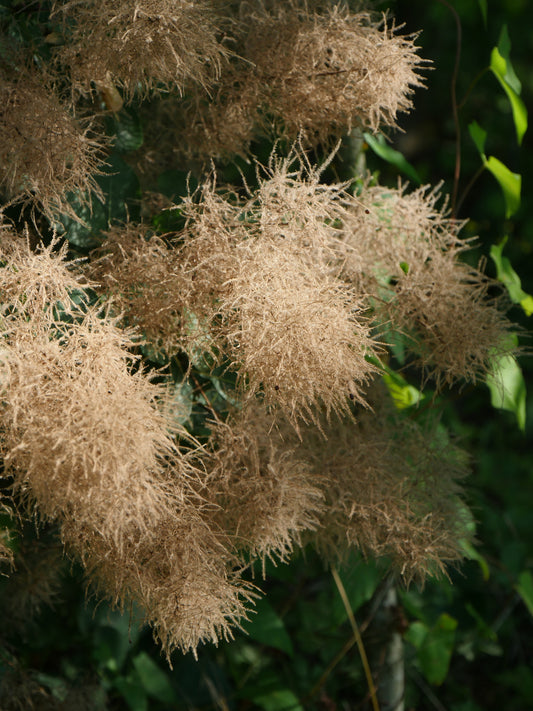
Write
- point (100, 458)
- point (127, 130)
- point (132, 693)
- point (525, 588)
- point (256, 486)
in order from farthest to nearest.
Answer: point (525, 588)
point (132, 693)
point (127, 130)
point (256, 486)
point (100, 458)

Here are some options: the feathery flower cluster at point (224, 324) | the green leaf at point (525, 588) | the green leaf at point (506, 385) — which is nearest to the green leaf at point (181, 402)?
the feathery flower cluster at point (224, 324)

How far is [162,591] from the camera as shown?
52 centimetres

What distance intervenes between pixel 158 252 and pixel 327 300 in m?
0.16

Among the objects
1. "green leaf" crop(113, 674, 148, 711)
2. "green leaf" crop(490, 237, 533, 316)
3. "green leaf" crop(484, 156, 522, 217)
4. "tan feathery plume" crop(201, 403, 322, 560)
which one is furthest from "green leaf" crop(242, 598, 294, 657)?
"green leaf" crop(484, 156, 522, 217)

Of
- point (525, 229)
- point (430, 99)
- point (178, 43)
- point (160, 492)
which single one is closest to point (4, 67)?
point (178, 43)

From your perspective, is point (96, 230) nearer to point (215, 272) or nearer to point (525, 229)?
point (215, 272)

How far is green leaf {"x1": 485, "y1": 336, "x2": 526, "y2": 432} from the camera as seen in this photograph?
64 cm

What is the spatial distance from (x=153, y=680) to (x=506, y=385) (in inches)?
26.7

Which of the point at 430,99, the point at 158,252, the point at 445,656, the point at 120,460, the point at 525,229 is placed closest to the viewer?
the point at 120,460

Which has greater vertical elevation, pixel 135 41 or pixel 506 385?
pixel 135 41

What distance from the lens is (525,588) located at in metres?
1.10

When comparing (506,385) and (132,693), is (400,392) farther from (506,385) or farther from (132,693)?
(132,693)

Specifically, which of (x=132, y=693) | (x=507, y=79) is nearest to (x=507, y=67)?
(x=507, y=79)

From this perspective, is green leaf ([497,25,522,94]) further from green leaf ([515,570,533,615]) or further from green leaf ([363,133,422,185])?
green leaf ([515,570,533,615])
